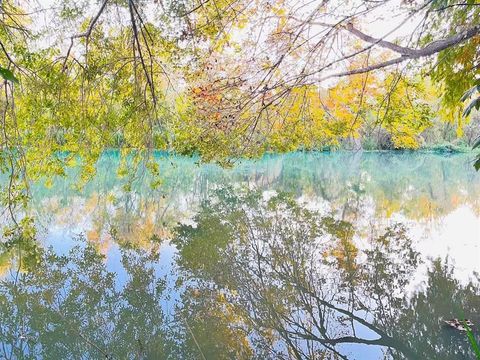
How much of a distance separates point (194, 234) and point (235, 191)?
5594 millimetres

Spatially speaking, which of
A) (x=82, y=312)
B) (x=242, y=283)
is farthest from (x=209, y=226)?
(x=82, y=312)

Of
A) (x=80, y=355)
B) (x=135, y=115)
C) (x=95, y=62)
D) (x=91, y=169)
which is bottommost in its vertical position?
(x=80, y=355)

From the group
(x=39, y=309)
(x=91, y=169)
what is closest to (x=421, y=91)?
(x=91, y=169)

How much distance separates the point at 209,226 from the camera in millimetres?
7645

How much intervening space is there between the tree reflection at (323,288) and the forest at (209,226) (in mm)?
22

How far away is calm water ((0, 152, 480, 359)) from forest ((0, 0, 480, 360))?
2cm

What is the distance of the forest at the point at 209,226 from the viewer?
9.85 feet

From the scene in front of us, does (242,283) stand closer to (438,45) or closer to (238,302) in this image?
(238,302)

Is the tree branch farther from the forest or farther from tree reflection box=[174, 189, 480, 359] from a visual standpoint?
tree reflection box=[174, 189, 480, 359]

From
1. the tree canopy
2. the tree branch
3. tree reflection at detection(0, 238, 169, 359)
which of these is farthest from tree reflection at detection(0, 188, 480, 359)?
the tree branch

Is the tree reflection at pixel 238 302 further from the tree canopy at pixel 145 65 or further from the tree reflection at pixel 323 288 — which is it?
the tree canopy at pixel 145 65

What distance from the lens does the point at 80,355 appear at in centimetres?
293

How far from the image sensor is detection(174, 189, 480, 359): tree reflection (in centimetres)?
→ 311

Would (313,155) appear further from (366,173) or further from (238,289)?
(238,289)
